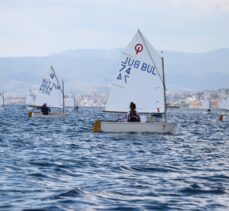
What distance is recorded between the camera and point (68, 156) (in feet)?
90.4

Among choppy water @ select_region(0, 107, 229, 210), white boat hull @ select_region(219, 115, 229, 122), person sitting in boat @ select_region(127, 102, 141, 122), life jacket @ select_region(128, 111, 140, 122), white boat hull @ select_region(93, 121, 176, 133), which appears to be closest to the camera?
choppy water @ select_region(0, 107, 229, 210)

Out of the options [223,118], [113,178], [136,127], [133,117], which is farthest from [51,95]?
[113,178]

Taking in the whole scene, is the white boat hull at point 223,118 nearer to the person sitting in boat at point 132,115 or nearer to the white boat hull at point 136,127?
the white boat hull at point 136,127

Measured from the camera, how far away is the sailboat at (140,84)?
4325 centimetres

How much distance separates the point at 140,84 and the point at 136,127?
168 inches

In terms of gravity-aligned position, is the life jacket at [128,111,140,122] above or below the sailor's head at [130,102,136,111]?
below

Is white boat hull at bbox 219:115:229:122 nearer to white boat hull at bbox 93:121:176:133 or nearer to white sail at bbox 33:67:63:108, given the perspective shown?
white sail at bbox 33:67:63:108

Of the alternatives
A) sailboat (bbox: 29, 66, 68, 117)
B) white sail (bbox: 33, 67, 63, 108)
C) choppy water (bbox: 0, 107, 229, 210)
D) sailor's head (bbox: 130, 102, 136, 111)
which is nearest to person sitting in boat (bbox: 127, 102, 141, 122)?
sailor's head (bbox: 130, 102, 136, 111)

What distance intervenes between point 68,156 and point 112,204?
1290 cm

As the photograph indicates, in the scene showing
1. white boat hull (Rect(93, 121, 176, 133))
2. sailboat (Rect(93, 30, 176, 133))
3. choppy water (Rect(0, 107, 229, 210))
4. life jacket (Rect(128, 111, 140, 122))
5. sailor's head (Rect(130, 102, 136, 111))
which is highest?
sailboat (Rect(93, 30, 176, 133))

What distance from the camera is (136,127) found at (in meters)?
41.0

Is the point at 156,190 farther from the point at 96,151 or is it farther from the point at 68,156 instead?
the point at 96,151

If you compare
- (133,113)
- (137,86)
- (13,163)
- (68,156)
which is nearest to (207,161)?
(68,156)

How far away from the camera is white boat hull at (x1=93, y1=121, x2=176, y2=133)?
4100 centimetres
